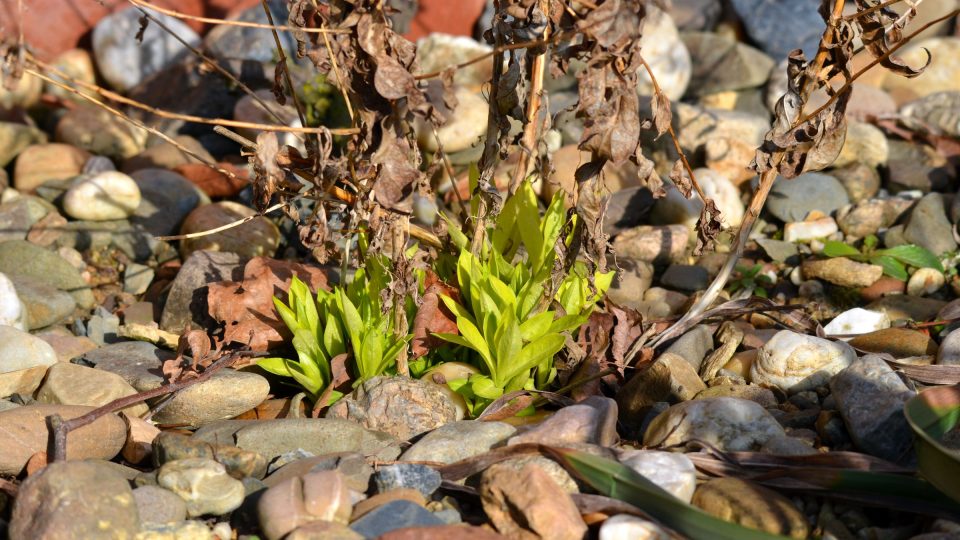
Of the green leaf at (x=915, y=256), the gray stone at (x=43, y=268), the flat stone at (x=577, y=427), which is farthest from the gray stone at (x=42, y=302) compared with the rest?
the green leaf at (x=915, y=256)

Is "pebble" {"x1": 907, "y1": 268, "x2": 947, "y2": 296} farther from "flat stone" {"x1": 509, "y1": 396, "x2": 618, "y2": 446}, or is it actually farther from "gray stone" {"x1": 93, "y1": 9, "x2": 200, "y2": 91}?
"gray stone" {"x1": 93, "y1": 9, "x2": 200, "y2": 91}

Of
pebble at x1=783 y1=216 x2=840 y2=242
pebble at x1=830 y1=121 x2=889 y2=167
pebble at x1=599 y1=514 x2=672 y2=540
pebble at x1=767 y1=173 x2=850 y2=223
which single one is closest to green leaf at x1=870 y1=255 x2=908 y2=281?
pebble at x1=783 y1=216 x2=840 y2=242

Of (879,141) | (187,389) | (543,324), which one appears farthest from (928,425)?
(879,141)

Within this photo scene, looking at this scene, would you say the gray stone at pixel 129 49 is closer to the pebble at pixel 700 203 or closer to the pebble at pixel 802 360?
the pebble at pixel 700 203

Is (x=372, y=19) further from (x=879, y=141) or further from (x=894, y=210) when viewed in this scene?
(x=879, y=141)

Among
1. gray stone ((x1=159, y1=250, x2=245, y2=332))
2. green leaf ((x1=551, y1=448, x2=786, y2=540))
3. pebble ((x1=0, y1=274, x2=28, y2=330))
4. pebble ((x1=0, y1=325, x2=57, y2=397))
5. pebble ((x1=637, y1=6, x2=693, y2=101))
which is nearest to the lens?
green leaf ((x1=551, y1=448, x2=786, y2=540))

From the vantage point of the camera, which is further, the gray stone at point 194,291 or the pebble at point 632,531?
the gray stone at point 194,291

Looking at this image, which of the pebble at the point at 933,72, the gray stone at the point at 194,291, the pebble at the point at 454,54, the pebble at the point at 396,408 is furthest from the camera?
the pebble at the point at 933,72

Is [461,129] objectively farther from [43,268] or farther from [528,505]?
[528,505]
